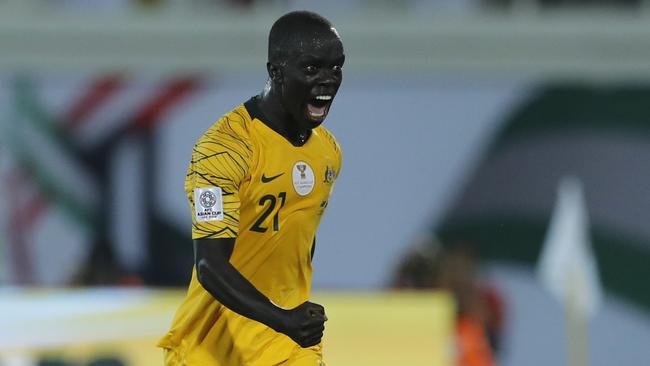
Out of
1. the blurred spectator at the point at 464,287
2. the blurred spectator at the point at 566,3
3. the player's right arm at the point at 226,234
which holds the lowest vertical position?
the blurred spectator at the point at 464,287

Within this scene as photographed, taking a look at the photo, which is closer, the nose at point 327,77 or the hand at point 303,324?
the hand at point 303,324

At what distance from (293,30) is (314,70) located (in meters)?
0.15

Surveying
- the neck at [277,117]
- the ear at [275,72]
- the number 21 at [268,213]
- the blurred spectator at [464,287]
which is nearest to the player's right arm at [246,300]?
the number 21 at [268,213]

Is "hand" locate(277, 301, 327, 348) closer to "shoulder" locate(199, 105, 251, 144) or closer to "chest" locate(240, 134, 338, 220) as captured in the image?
"chest" locate(240, 134, 338, 220)

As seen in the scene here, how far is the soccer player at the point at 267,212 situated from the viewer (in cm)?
461

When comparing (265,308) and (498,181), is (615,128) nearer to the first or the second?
(498,181)

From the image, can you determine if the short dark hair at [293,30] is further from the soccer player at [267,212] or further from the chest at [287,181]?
the chest at [287,181]

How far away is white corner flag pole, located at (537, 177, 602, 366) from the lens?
11.5 m

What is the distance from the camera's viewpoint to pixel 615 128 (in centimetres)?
1220

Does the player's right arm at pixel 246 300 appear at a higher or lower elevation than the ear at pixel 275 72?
lower

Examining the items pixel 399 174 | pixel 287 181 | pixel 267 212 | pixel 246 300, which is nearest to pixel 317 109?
pixel 287 181

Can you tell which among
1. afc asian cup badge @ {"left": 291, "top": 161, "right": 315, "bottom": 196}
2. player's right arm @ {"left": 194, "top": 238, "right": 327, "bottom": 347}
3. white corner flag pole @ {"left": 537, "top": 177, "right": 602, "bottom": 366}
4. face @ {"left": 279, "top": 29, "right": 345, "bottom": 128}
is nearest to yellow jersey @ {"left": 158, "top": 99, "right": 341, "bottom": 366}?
afc asian cup badge @ {"left": 291, "top": 161, "right": 315, "bottom": 196}

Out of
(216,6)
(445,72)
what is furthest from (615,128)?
(216,6)

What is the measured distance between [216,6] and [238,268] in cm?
848
